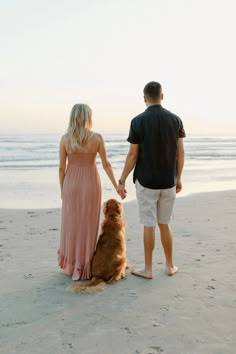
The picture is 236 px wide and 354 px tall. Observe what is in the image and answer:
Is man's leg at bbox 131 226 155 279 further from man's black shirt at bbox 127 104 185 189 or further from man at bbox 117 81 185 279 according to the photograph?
man's black shirt at bbox 127 104 185 189

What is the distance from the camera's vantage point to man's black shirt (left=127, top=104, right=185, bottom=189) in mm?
4391

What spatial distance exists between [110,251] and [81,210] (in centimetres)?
55

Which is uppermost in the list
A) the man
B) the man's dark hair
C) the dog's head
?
the man's dark hair

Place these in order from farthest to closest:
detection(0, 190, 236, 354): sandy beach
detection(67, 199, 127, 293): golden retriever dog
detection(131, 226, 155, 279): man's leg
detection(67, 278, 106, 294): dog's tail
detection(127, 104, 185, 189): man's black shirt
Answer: detection(131, 226, 155, 279): man's leg < detection(67, 199, 127, 293): golden retriever dog < detection(127, 104, 185, 189): man's black shirt < detection(67, 278, 106, 294): dog's tail < detection(0, 190, 236, 354): sandy beach

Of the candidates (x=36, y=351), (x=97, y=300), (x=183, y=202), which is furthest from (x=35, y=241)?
(x=183, y=202)

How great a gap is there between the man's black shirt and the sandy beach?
1.14 m

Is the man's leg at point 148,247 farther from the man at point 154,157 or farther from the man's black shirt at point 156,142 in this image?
the man's black shirt at point 156,142

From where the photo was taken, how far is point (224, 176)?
15266 mm

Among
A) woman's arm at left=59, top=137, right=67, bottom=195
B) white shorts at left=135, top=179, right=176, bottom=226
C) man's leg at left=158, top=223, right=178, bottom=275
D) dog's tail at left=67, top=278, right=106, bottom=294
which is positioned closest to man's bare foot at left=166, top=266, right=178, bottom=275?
man's leg at left=158, top=223, right=178, bottom=275

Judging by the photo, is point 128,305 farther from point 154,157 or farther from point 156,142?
point 156,142

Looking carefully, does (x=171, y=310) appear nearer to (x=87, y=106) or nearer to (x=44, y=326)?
(x=44, y=326)

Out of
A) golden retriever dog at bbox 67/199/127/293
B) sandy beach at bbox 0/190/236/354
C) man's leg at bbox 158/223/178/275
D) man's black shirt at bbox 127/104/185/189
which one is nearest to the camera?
sandy beach at bbox 0/190/236/354

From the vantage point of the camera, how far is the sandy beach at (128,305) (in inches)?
126

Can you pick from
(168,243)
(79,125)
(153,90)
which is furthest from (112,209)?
(153,90)
